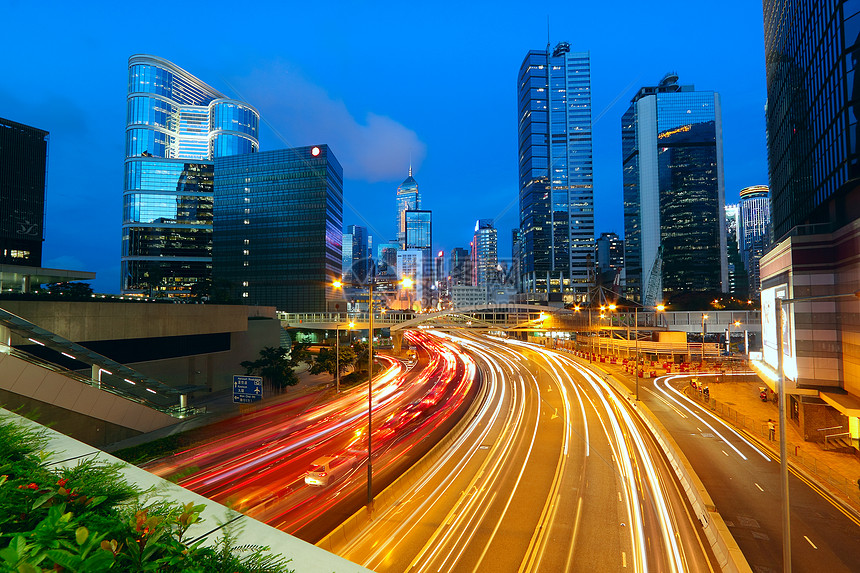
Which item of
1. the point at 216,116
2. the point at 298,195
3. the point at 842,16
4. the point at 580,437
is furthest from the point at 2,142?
the point at 216,116

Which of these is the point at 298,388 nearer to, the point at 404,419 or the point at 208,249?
the point at 404,419

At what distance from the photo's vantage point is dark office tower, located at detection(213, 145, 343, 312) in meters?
112

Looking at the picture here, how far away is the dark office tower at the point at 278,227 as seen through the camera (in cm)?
11194

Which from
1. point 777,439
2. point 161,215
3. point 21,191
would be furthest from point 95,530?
point 161,215

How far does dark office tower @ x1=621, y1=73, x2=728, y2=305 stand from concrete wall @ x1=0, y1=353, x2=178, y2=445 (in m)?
185

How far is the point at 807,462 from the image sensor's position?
23156 mm

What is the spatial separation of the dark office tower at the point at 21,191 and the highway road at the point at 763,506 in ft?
305

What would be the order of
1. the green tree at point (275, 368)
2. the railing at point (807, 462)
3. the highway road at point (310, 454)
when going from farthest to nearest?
the green tree at point (275, 368) < the railing at point (807, 462) < the highway road at point (310, 454)

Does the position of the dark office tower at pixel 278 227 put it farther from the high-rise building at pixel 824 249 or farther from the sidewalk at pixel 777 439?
the high-rise building at pixel 824 249

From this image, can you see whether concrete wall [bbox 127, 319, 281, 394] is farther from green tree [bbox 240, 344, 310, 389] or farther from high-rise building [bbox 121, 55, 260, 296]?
high-rise building [bbox 121, 55, 260, 296]

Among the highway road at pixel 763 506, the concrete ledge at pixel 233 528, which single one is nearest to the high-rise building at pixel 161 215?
the highway road at pixel 763 506

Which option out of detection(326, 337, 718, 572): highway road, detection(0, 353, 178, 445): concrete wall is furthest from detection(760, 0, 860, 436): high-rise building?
detection(0, 353, 178, 445): concrete wall

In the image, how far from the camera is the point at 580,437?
2798cm

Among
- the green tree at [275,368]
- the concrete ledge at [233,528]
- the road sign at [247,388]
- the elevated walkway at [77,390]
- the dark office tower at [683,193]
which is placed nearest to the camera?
the concrete ledge at [233,528]
